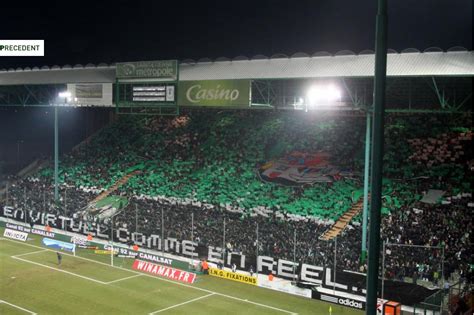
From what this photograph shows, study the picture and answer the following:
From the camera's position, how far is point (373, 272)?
240 inches

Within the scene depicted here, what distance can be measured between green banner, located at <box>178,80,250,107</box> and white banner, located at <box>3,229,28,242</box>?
1473 cm

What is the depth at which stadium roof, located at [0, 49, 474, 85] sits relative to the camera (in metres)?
21.8

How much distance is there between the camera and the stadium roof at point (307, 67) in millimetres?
21844

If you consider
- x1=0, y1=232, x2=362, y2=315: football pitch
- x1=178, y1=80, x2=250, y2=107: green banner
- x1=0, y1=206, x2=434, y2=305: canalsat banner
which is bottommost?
x1=0, y1=232, x2=362, y2=315: football pitch

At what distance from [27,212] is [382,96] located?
3717 centimetres

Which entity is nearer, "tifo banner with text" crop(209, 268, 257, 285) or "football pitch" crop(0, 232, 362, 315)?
"football pitch" crop(0, 232, 362, 315)

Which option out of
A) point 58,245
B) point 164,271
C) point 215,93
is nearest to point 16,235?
point 58,245

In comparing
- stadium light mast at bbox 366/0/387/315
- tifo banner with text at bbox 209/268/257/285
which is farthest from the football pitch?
stadium light mast at bbox 366/0/387/315

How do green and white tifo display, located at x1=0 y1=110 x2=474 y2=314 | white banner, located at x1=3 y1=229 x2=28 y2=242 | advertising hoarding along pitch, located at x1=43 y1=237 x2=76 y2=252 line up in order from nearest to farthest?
1. green and white tifo display, located at x1=0 y1=110 x2=474 y2=314
2. advertising hoarding along pitch, located at x1=43 y1=237 x2=76 y2=252
3. white banner, located at x1=3 y1=229 x2=28 y2=242

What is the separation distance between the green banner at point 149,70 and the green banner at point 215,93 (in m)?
0.86

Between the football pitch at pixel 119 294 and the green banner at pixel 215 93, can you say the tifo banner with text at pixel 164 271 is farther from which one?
the green banner at pixel 215 93

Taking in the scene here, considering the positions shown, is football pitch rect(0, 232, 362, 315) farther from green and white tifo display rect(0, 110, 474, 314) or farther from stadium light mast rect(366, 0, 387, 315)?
stadium light mast rect(366, 0, 387, 315)

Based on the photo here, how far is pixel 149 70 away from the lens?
97.3ft

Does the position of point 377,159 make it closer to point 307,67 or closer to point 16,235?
point 307,67
